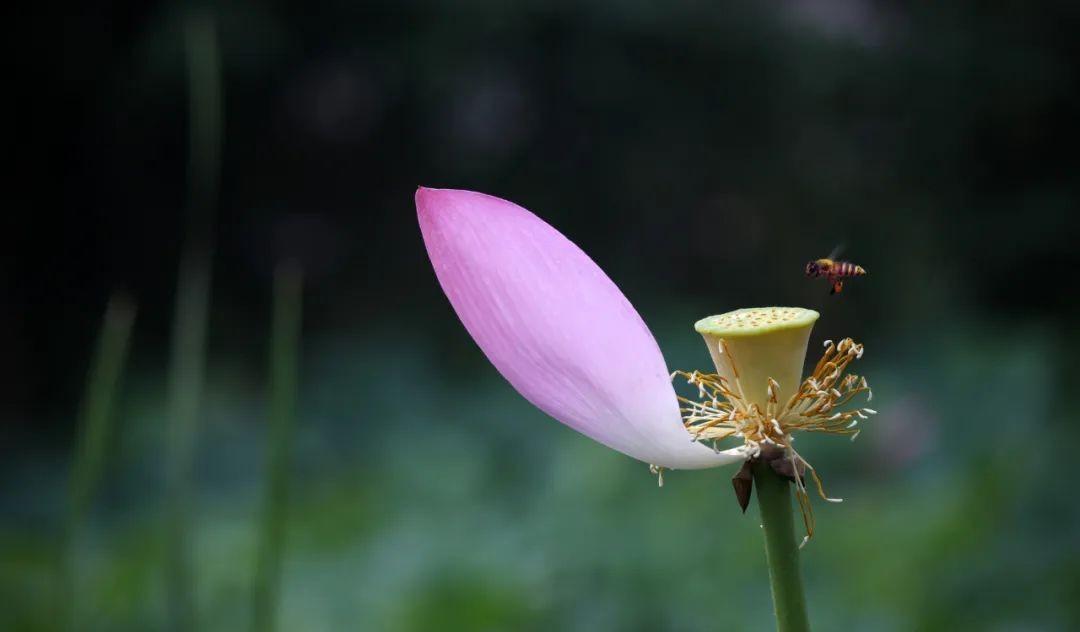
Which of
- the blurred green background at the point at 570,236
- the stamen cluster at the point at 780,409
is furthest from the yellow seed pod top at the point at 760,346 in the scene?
the blurred green background at the point at 570,236

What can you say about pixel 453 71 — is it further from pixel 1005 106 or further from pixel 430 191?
pixel 430 191

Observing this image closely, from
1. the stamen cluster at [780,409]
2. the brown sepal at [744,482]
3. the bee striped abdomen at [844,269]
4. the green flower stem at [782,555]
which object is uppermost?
the bee striped abdomen at [844,269]

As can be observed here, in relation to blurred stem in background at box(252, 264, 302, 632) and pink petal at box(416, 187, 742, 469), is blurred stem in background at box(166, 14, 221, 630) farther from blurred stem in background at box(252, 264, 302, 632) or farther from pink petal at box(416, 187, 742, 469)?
pink petal at box(416, 187, 742, 469)

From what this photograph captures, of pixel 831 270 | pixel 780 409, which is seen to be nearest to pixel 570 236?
pixel 831 270

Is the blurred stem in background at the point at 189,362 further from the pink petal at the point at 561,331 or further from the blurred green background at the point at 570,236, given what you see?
the blurred green background at the point at 570,236

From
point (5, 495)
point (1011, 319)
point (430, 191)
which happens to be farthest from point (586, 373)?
point (1011, 319)

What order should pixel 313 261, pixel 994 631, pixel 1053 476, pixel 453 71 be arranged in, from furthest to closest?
pixel 313 261
pixel 453 71
pixel 1053 476
pixel 994 631
